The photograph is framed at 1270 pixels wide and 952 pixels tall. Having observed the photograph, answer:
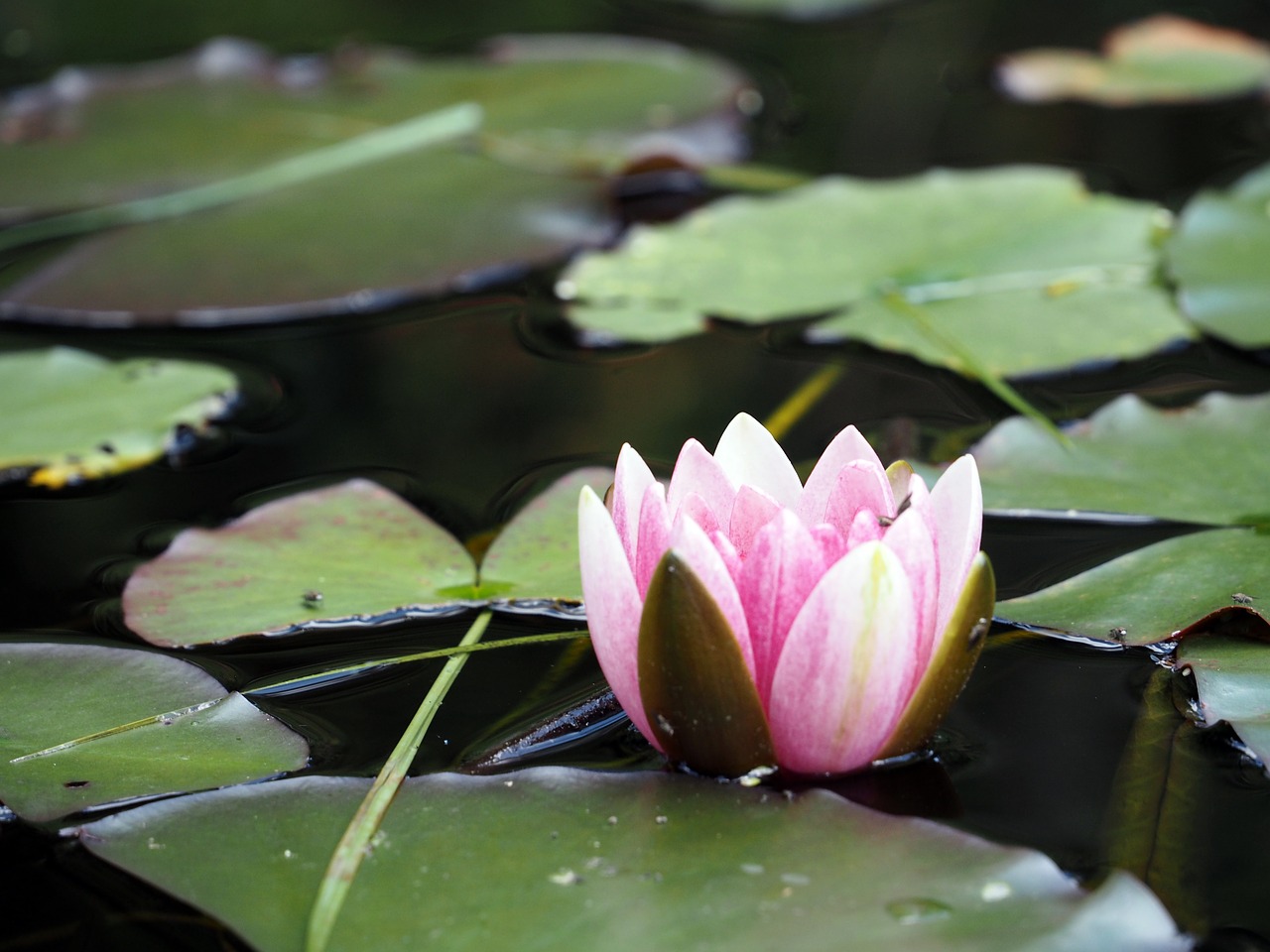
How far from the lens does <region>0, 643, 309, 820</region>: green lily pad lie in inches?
34.1

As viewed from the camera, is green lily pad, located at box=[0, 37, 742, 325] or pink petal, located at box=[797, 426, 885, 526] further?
green lily pad, located at box=[0, 37, 742, 325]

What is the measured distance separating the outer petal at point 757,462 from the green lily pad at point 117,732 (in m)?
0.41

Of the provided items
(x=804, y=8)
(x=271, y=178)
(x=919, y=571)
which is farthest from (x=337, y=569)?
(x=804, y=8)

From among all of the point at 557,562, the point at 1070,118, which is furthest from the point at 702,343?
the point at 1070,118

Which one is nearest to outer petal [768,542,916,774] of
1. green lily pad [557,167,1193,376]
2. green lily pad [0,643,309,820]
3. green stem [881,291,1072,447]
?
green lily pad [0,643,309,820]

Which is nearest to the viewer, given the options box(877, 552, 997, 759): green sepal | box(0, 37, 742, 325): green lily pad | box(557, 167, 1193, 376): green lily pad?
box(877, 552, 997, 759): green sepal

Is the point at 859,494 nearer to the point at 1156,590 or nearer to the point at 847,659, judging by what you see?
the point at 847,659

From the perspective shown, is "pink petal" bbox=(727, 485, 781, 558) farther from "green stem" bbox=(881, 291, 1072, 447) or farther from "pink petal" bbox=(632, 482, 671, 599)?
"green stem" bbox=(881, 291, 1072, 447)

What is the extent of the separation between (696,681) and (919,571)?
0.17 meters

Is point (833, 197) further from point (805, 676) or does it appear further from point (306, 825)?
point (306, 825)

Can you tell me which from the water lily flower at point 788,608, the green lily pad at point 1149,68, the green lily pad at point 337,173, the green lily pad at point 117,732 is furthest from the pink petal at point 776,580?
the green lily pad at point 1149,68

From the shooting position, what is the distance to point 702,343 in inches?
65.5

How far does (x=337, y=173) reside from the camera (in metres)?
2.19

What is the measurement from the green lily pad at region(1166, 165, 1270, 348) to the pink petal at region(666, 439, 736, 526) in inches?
37.7
